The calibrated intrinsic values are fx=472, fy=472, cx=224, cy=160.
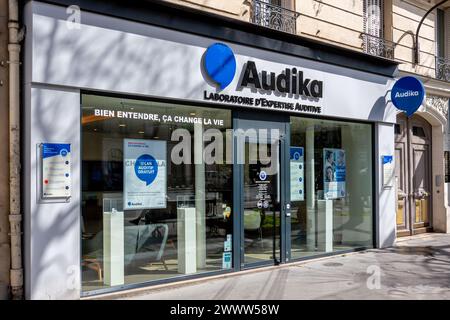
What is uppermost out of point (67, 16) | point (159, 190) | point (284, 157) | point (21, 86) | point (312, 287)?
point (67, 16)

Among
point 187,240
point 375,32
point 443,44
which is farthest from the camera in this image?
point 443,44

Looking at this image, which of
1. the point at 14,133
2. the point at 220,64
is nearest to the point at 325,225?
the point at 220,64

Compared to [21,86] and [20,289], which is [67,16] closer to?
[21,86]

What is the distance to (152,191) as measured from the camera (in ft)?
22.9

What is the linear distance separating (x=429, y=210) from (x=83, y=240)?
978 centimetres

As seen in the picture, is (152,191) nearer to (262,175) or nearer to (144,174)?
(144,174)

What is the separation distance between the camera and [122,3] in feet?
21.0

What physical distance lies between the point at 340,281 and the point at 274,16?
15.7 ft

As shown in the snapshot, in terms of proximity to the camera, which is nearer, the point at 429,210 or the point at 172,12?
the point at 172,12

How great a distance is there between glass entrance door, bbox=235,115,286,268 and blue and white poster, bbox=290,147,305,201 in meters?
0.39

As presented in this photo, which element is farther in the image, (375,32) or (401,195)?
(401,195)

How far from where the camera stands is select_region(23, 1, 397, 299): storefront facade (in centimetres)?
580

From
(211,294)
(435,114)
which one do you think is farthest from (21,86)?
(435,114)
